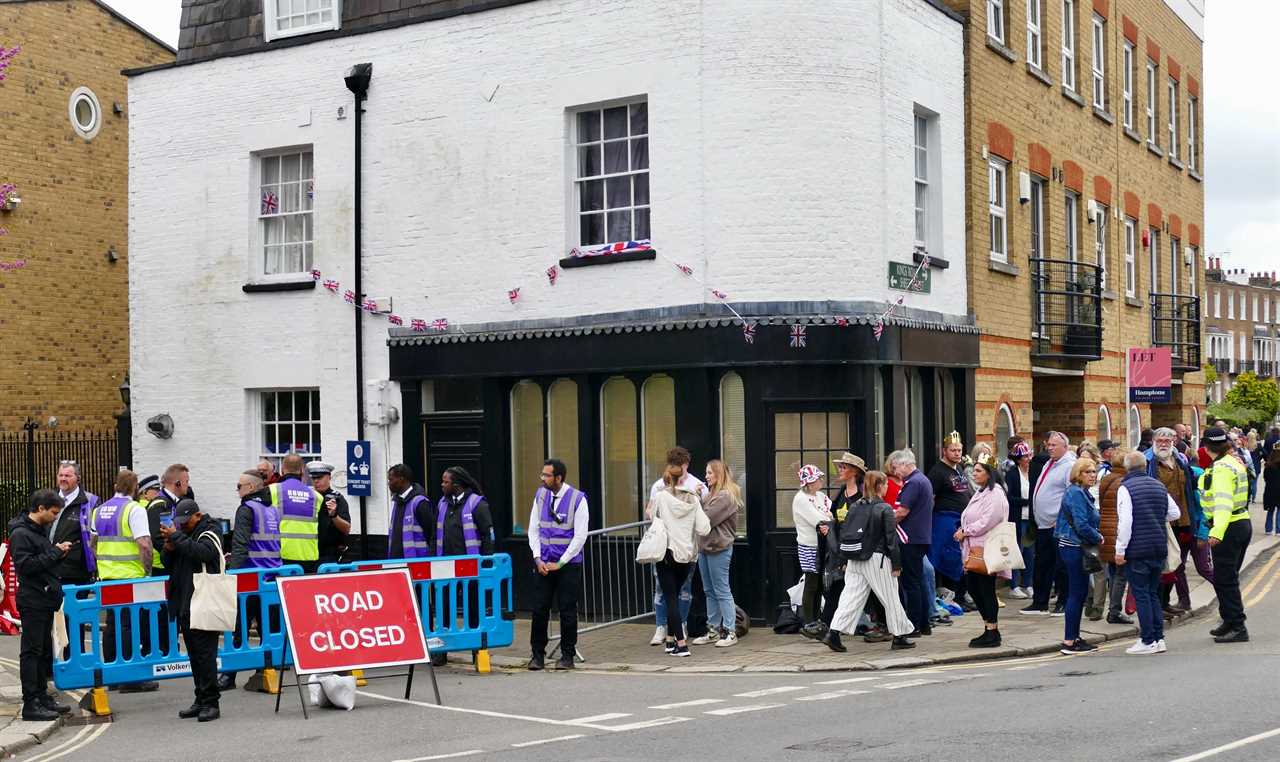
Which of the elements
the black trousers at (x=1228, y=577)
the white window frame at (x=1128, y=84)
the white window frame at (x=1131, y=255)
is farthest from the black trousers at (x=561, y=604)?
the white window frame at (x=1128, y=84)

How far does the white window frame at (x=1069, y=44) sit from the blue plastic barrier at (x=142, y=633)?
15158 mm

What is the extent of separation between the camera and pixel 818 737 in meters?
9.41

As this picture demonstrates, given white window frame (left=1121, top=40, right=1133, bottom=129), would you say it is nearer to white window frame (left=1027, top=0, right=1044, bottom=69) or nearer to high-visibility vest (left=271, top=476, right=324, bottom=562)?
white window frame (left=1027, top=0, right=1044, bottom=69)

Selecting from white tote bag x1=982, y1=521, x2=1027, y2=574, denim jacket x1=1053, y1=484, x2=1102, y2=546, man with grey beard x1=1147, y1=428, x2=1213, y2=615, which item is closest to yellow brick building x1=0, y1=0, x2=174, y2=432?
white tote bag x1=982, y1=521, x2=1027, y2=574

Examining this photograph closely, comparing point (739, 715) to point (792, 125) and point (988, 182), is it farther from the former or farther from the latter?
point (988, 182)

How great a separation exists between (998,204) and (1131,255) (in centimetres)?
712

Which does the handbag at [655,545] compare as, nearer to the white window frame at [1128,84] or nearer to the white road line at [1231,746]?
the white road line at [1231,746]

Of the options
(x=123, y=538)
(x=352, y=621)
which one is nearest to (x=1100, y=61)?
(x=352, y=621)

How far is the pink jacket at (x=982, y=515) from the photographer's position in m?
14.2

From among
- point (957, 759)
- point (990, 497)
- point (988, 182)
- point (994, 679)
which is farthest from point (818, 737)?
point (988, 182)

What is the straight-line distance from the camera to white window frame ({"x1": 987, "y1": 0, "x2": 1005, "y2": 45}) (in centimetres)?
1995

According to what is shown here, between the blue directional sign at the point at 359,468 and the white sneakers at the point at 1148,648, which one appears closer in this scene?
the white sneakers at the point at 1148,648

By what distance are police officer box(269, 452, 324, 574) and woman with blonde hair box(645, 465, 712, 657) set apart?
303cm

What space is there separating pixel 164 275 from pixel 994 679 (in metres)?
12.7
